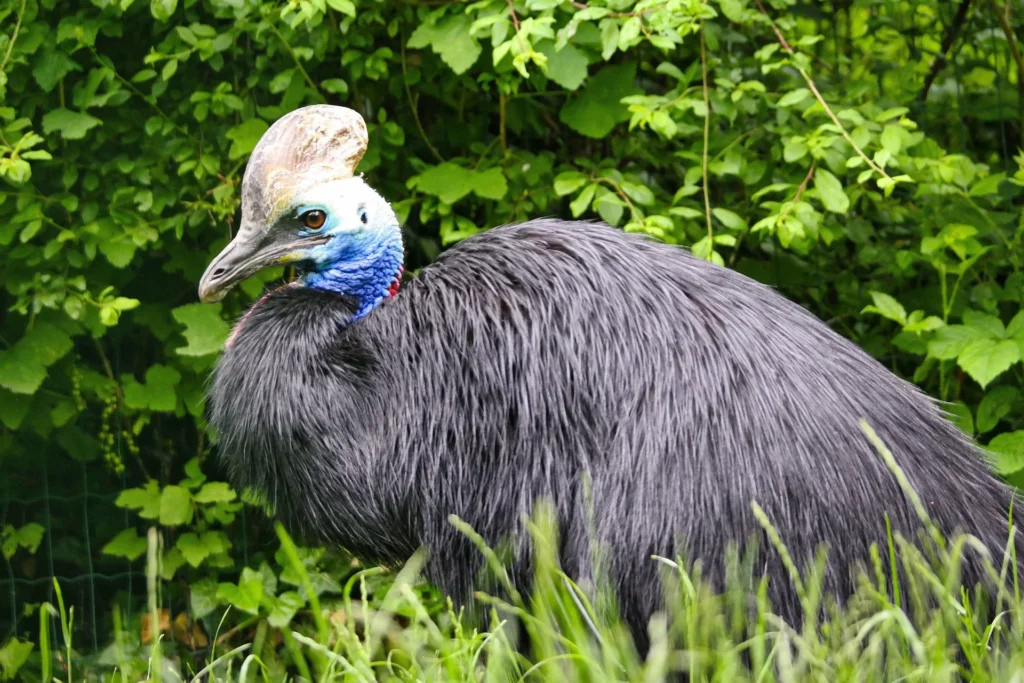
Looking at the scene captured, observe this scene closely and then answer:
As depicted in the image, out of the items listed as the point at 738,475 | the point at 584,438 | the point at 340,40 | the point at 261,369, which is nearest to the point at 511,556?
the point at 584,438

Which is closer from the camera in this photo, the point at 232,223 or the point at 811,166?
the point at 811,166

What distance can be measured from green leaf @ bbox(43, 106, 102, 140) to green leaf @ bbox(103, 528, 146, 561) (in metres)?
1.17

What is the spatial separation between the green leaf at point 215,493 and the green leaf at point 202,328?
0.44 m

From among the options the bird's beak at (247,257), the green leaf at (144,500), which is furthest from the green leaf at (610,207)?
the green leaf at (144,500)

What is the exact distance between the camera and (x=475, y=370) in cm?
249

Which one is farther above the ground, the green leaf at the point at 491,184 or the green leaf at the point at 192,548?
the green leaf at the point at 491,184

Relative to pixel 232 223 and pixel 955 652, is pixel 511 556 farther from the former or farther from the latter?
pixel 232 223

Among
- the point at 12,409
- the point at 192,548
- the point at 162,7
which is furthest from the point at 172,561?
the point at 162,7

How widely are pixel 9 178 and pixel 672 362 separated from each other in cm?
198

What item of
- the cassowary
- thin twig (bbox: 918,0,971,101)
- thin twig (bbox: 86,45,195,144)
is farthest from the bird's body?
thin twig (bbox: 918,0,971,101)

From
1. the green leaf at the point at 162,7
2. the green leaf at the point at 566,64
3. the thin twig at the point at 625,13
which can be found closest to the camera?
the thin twig at the point at 625,13

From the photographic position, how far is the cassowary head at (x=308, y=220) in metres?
2.66

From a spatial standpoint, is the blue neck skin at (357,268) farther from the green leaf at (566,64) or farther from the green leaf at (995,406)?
the green leaf at (995,406)

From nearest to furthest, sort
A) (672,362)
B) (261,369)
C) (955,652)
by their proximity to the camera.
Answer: (955,652) → (672,362) → (261,369)
